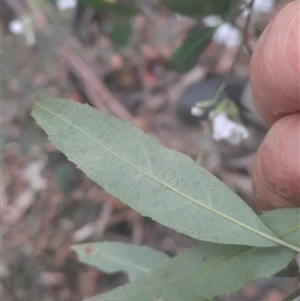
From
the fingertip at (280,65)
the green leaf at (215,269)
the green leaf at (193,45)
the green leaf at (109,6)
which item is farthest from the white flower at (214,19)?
the green leaf at (215,269)

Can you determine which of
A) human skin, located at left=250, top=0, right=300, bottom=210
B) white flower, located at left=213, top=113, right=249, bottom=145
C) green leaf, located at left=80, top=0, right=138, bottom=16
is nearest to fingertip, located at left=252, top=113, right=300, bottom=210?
human skin, located at left=250, top=0, right=300, bottom=210

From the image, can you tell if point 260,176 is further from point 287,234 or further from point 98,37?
point 98,37

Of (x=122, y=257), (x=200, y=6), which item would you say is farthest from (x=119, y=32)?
(x=122, y=257)

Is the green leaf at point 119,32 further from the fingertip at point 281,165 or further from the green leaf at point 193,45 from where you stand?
the fingertip at point 281,165

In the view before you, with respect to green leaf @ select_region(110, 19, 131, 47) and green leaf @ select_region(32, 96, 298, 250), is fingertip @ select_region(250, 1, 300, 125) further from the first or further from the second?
green leaf @ select_region(110, 19, 131, 47)

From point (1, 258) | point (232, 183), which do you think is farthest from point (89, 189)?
point (232, 183)

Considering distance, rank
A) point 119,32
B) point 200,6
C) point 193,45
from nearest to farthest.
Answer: point 200,6 < point 193,45 < point 119,32

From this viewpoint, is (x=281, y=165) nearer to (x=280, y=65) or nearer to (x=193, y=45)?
(x=280, y=65)
